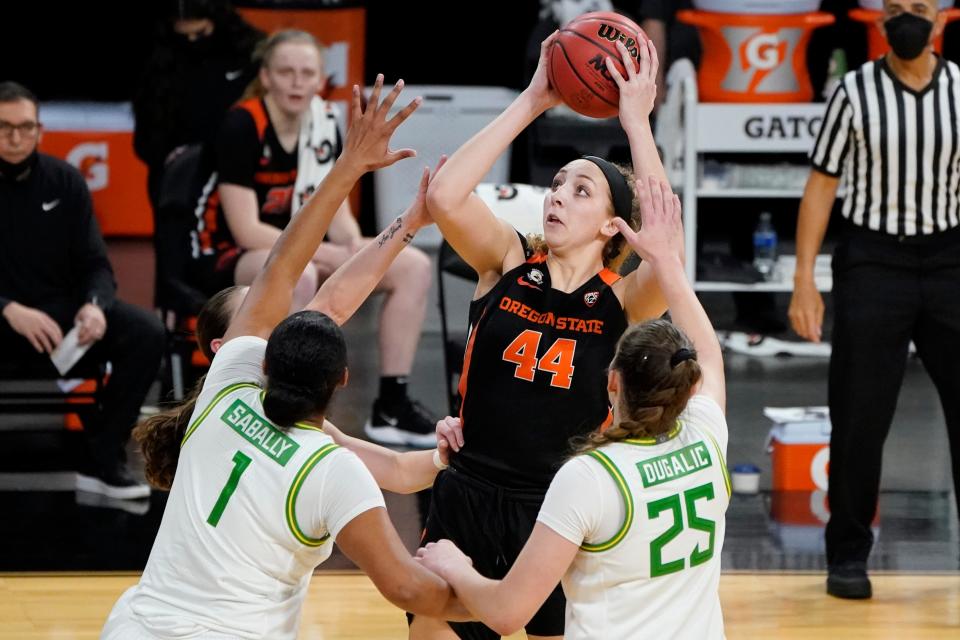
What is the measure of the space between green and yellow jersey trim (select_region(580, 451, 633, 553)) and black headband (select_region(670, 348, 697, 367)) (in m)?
0.23

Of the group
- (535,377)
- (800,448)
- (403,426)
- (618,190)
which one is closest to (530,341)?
(535,377)

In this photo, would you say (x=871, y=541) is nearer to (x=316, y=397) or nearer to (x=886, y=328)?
(x=886, y=328)

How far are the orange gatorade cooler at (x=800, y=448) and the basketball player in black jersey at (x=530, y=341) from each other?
269 centimetres

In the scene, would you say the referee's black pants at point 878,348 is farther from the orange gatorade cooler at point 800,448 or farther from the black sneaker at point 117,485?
the black sneaker at point 117,485

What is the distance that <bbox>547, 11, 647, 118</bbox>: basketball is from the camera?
12.5 feet

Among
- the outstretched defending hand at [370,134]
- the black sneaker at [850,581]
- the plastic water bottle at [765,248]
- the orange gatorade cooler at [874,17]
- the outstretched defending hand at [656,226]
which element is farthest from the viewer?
the plastic water bottle at [765,248]

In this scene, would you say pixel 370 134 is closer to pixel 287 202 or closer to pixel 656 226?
pixel 656 226

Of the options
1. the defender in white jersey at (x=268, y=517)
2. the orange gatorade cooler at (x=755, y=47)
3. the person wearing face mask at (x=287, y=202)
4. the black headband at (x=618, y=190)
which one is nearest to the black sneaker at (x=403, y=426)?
the person wearing face mask at (x=287, y=202)

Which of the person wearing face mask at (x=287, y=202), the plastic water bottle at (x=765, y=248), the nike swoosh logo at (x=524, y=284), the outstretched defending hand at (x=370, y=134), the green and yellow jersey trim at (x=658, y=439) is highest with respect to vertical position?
the outstretched defending hand at (x=370, y=134)

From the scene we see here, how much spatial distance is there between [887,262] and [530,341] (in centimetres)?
205

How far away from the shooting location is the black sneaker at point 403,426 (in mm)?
6766

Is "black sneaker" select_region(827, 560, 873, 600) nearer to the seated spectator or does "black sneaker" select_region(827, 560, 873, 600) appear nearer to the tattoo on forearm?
the tattoo on forearm

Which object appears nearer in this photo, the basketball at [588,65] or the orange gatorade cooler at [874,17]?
the basketball at [588,65]

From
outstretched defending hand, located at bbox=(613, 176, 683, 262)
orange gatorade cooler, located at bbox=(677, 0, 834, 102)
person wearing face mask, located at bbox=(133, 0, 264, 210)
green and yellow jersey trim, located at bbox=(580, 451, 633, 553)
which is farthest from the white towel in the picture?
green and yellow jersey trim, located at bbox=(580, 451, 633, 553)
